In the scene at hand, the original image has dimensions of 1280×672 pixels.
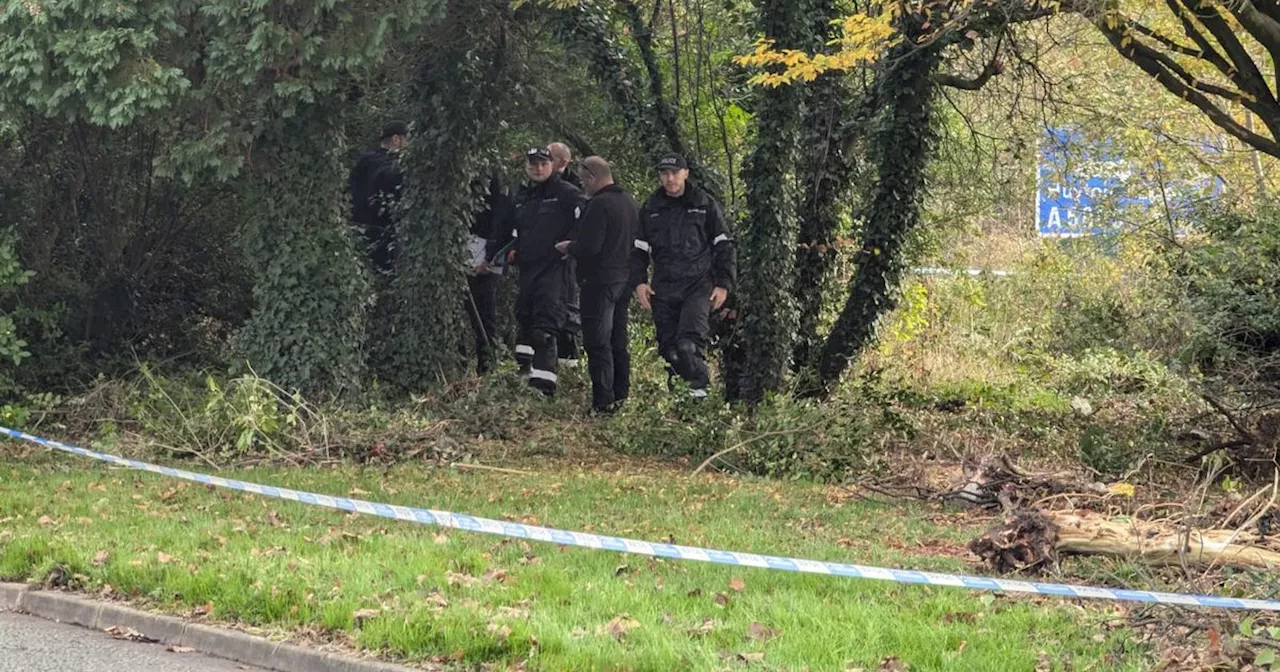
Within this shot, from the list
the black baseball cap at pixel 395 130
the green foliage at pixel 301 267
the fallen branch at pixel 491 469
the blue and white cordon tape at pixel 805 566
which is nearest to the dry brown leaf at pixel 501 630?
the blue and white cordon tape at pixel 805 566

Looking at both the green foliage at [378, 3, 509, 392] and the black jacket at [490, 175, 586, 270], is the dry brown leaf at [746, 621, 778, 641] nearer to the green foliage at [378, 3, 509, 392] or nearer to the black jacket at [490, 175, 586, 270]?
the black jacket at [490, 175, 586, 270]

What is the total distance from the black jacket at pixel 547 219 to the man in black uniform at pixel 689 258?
0.70m

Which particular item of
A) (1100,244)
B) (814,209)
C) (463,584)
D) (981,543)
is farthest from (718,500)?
(1100,244)

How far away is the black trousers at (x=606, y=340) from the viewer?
40.3 ft

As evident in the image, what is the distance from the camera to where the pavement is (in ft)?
18.2

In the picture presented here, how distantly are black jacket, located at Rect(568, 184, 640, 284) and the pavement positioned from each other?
6.61 metres

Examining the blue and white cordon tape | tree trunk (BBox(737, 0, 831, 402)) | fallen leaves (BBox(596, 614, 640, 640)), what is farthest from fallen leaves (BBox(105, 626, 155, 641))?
tree trunk (BBox(737, 0, 831, 402))

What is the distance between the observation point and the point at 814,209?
13.1 meters

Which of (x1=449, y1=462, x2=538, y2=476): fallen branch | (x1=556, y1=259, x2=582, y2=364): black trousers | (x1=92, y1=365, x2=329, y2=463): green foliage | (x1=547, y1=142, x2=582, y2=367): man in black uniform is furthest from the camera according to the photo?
(x1=556, y1=259, x2=582, y2=364): black trousers

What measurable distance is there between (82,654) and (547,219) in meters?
7.35

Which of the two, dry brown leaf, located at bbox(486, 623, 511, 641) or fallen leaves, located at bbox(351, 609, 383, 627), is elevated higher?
dry brown leaf, located at bbox(486, 623, 511, 641)

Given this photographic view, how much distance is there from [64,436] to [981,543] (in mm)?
7535

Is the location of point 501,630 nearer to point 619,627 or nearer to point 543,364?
point 619,627

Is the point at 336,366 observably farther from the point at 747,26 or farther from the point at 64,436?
the point at 747,26
